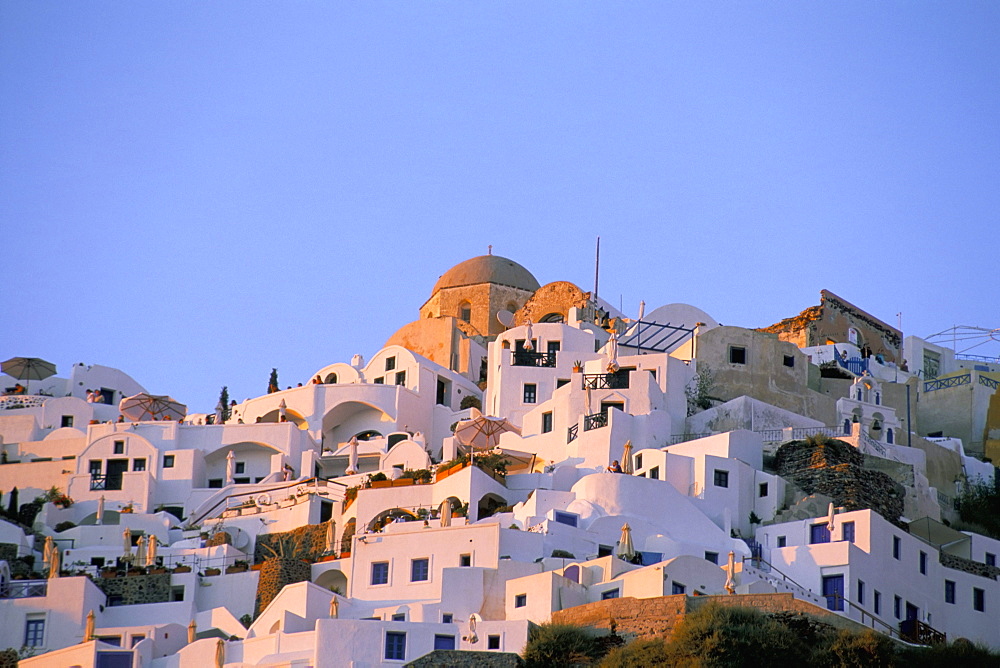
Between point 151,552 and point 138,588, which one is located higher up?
point 151,552

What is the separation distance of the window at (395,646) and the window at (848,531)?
40.2 ft

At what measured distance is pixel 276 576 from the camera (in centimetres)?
4988

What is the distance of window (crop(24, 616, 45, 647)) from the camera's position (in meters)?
47.4

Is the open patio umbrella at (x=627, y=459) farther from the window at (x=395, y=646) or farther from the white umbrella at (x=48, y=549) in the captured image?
the white umbrella at (x=48, y=549)

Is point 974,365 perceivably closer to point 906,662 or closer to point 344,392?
point 344,392

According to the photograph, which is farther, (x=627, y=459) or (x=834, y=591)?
(x=627, y=459)

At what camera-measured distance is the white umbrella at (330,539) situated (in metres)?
52.4

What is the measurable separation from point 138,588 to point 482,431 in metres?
13.8

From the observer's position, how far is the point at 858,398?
60.9 meters

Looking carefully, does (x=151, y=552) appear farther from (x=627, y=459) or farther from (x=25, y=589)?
(x=627, y=459)

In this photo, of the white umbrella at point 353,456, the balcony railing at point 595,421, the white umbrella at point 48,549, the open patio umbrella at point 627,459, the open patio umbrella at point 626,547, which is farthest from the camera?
the white umbrella at point 353,456

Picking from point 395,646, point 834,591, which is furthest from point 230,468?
point 834,591

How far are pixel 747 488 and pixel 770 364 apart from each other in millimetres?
10667

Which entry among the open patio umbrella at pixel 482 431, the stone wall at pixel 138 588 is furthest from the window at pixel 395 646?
the open patio umbrella at pixel 482 431
